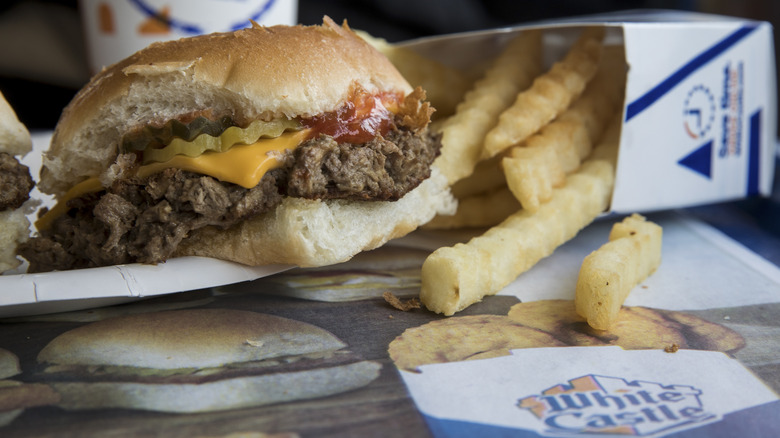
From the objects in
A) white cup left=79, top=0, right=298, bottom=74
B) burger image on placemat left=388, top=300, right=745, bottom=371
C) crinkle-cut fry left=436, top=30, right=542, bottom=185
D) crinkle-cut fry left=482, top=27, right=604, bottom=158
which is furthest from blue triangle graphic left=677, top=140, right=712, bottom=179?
white cup left=79, top=0, right=298, bottom=74

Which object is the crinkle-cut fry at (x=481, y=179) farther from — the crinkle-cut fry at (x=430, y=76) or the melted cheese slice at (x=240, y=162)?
the melted cheese slice at (x=240, y=162)

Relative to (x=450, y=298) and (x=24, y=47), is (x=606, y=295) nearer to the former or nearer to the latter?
(x=450, y=298)

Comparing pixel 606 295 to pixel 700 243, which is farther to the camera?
pixel 700 243

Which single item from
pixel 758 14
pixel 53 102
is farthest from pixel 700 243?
pixel 53 102

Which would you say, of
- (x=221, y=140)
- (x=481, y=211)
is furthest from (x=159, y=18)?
(x=481, y=211)

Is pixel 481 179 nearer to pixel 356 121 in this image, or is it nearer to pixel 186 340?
pixel 356 121

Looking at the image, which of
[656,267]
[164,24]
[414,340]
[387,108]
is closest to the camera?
[414,340]

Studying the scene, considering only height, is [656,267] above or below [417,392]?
above
